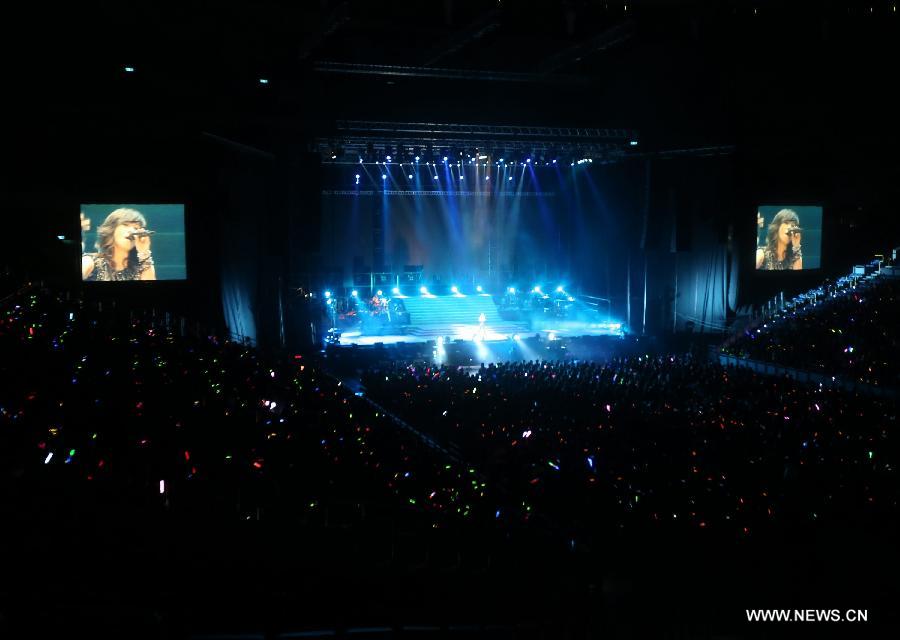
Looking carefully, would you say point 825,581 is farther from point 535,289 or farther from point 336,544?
point 535,289

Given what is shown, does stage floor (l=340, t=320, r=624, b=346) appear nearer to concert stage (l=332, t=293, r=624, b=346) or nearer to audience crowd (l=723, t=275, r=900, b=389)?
concert stage (l=332, t=293, r=624, b=346)

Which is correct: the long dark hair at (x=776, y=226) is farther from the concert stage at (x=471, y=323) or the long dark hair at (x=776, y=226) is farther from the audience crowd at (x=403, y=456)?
the audience crowd at (x=403, y=456)

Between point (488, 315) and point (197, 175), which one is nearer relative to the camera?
point (197, 175)

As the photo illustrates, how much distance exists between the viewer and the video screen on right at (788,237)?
78.4ft

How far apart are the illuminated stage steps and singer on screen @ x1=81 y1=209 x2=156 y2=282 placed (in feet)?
28.0

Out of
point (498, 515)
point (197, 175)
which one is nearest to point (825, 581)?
point (498, 515)

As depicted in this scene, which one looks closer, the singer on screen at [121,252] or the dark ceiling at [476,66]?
the dark ceiling at [476,66]

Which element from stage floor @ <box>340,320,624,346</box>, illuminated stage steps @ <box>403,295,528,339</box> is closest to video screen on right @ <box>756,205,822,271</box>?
stage floor @ <box>340,320,624,346</box>

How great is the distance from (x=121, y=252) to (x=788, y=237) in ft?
66.8

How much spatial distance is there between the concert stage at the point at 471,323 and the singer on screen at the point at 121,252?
6037 mm

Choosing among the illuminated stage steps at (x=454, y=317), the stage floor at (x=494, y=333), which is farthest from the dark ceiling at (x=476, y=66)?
the illuminated stage steps at (x=454, y=317)

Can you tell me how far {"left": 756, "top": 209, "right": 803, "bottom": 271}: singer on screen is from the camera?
23938 millimetres

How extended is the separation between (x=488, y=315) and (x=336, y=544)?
2076 cm

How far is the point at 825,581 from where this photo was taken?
20.8 ft
